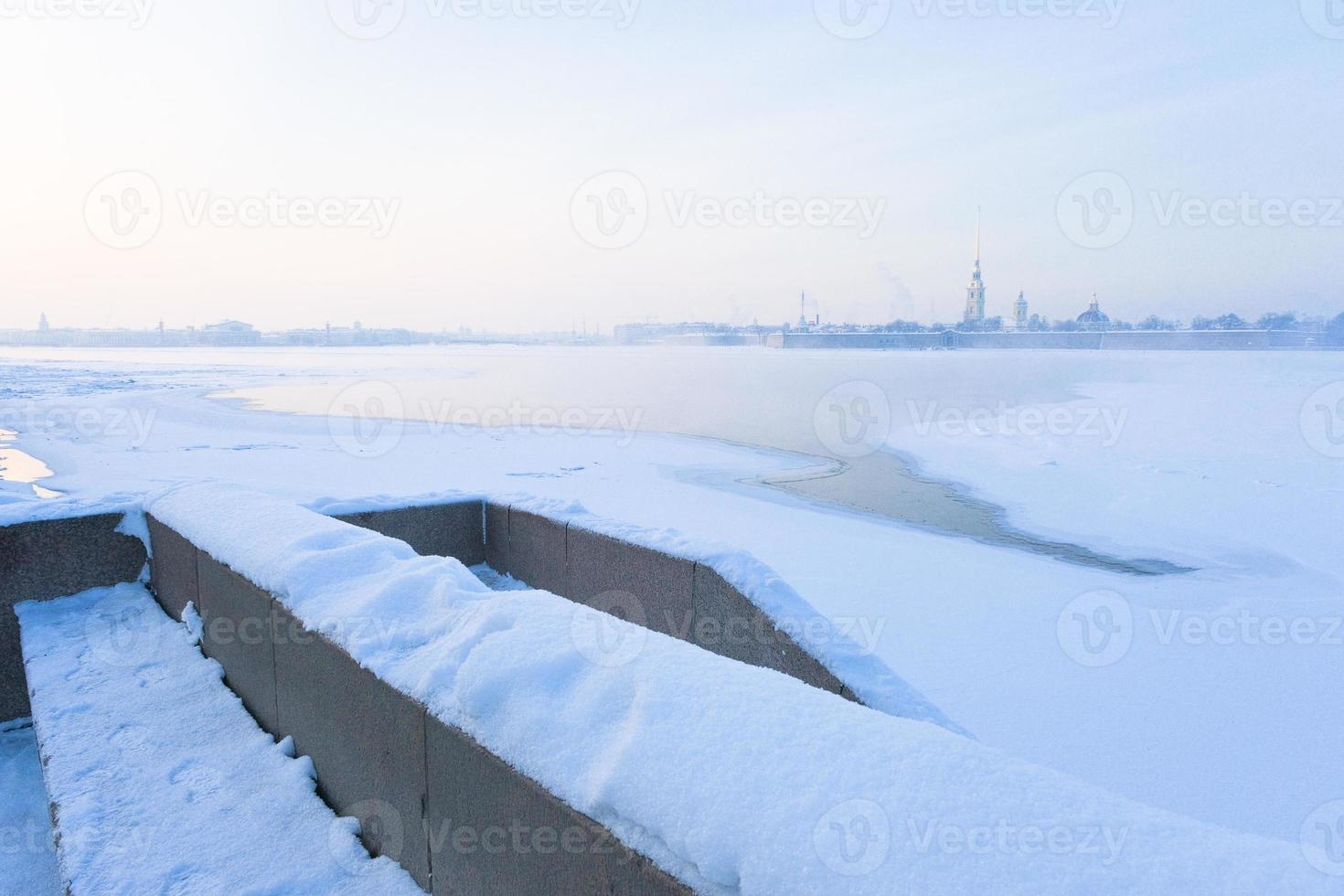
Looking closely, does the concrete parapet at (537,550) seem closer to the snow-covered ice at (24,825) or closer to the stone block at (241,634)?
the stone block at (241,634)

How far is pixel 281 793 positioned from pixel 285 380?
140 feet

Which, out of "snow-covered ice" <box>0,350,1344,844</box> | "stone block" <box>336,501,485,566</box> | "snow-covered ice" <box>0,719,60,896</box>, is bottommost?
"snow-covered ice" <box>0,350,1344,844</box>

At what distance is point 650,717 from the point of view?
1975 mm

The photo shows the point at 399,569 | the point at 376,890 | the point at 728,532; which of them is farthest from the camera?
the point at 728,532

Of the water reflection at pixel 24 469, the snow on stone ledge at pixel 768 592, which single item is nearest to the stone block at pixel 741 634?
the snow on stone ledge at pixel 768 592

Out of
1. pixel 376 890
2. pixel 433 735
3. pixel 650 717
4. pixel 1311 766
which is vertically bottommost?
pixel 1311 766

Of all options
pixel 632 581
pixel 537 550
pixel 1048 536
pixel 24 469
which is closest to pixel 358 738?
pixel 632 581

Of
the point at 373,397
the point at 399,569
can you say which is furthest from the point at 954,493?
the point at 373,397

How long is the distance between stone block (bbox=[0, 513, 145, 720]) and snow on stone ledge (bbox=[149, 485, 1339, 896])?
332 cm

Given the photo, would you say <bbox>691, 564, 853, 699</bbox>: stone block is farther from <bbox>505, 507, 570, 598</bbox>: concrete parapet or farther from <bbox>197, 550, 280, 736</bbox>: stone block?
<bbox>197, 550, 280, 736</bbox>: stone block

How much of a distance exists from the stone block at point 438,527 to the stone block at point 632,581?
1096 mm

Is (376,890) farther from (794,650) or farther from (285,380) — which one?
(285,380)

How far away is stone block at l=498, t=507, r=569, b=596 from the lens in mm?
5852

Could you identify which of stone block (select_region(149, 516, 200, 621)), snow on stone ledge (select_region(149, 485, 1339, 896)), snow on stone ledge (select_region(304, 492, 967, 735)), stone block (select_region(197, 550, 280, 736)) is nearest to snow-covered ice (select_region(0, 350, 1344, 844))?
snow on stone ledge (select_region(304, 492, 967, 735))
